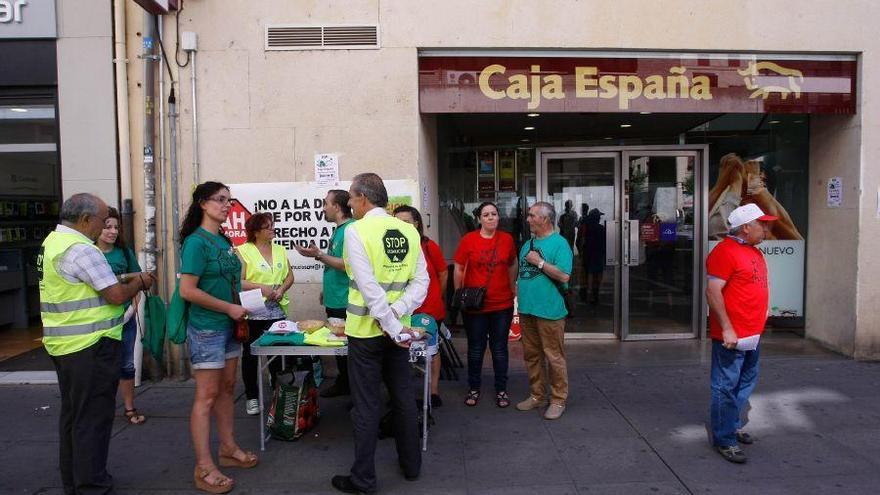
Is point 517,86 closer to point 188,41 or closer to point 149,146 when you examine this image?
point 188,41

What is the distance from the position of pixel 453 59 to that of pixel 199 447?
4286mm

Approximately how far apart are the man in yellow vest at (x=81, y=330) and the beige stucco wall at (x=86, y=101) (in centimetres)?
280

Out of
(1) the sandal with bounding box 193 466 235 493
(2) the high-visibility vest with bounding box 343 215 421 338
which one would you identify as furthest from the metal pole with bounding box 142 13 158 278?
(2) the high-visibility vest with bounding box 343 215 421 338

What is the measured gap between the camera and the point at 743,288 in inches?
159

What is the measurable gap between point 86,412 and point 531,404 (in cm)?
327

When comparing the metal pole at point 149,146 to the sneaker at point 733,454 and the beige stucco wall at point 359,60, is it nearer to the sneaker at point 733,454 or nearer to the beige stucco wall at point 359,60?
the beige stucco wall at point 359,60

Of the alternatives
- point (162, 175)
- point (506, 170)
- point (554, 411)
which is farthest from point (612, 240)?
point (162, 175)

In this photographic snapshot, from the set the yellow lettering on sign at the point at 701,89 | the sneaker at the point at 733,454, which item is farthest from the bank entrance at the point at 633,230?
the sneaker at the point at 733,454

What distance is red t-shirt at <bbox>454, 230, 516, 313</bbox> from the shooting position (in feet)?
16.8

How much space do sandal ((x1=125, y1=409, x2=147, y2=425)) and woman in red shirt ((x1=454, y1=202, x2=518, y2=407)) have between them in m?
2.67

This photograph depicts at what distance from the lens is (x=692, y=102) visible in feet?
21.0

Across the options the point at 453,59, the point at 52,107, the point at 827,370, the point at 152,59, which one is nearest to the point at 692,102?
the point at 453,59

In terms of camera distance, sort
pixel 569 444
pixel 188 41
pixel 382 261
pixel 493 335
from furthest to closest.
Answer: pixel 188 41 < pixel 493 335 < pixel 569 444 < pixel 382 261

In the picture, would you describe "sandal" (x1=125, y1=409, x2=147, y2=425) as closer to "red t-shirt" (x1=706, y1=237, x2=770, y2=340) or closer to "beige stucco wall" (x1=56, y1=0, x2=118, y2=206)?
"beige stucco wall" (x1=56, y1=0, x2=118, y2=206)
